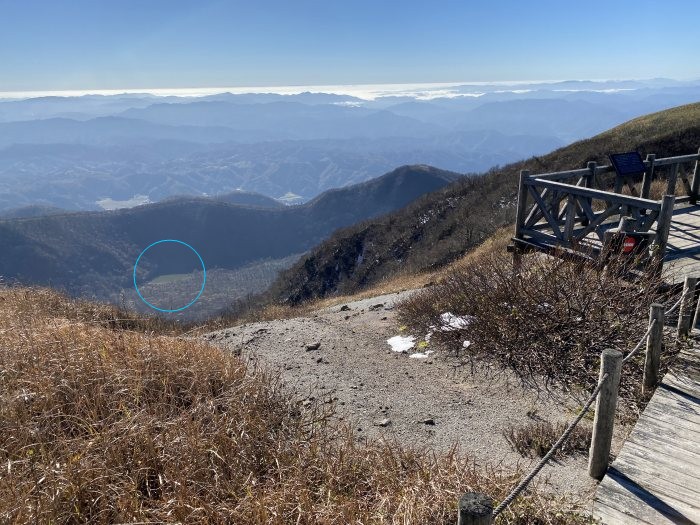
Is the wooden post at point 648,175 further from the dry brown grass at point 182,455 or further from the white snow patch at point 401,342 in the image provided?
the dry brown grass at point 182,455

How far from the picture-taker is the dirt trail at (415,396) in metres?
4.94

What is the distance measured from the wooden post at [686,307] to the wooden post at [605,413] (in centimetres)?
303

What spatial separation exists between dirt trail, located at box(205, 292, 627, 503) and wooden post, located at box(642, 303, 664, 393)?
0.92m

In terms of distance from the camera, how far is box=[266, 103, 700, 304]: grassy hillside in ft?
104

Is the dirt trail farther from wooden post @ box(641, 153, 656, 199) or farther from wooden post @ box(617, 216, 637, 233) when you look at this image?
wooden post @ box(641, 153, 656, 199)

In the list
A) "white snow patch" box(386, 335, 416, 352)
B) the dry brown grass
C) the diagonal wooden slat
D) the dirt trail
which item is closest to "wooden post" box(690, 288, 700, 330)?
the dirt trail

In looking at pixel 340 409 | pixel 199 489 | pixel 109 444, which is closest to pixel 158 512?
pixel 199 489

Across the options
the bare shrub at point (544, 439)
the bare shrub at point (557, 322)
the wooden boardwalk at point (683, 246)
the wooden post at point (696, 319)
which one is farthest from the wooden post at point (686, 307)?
the bare shrub at point (544, 439)

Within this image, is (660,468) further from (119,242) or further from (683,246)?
(119,242)

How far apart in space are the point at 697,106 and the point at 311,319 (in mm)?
41379

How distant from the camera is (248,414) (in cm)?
449

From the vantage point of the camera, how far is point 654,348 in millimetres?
5035

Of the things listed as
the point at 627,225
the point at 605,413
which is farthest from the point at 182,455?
the point at 627,225

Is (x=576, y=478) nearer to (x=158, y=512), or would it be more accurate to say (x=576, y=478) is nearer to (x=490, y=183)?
(x=158, y=512)
